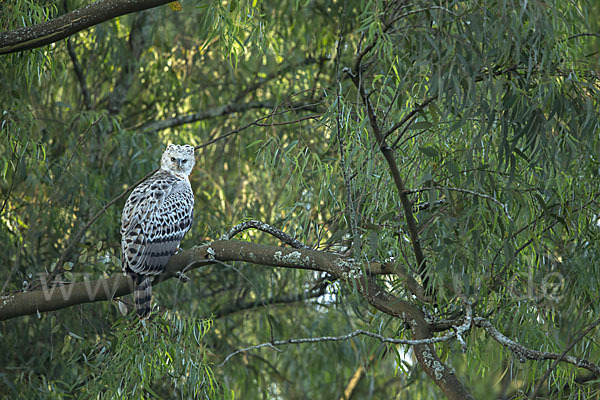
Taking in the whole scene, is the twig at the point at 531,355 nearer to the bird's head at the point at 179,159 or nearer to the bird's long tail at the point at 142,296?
the bird's long tail at the point at 142,296

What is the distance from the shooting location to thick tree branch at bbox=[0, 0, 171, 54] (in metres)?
2.70

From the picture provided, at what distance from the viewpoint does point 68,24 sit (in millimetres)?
2756

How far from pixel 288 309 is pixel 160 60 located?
1.73 metres

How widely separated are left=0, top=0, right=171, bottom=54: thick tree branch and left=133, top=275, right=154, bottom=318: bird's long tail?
90cm

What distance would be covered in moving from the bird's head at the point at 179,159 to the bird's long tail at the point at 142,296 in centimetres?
79

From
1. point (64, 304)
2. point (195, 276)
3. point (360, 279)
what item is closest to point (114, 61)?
point (195, 276)

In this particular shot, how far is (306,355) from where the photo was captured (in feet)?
17.6

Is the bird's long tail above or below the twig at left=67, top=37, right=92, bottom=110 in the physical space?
below

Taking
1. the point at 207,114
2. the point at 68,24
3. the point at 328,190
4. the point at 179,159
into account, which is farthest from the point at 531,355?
the point at 207,114

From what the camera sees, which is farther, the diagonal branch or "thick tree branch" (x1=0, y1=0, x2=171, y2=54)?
"thick tree branch" (x1=0, y1=0, x2=171, y2=54)

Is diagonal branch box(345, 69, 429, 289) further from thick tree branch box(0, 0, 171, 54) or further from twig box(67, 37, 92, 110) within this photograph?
twig box(67, 37, 92, 110)

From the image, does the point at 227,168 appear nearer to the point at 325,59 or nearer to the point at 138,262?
the point at 325,59

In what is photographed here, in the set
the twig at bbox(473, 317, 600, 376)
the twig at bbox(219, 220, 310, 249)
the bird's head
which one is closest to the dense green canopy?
the twig at bbox(473, 317, 600, 376)

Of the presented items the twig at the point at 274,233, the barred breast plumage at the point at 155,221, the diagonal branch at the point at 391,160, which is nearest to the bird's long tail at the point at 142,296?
the barred breast plumage at the point at 155,221
